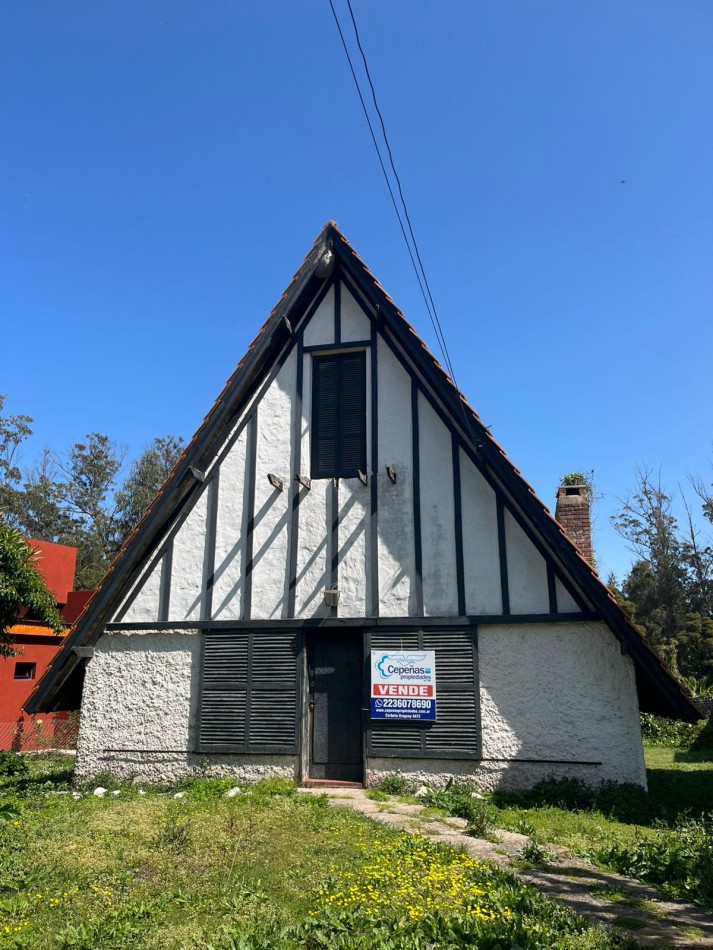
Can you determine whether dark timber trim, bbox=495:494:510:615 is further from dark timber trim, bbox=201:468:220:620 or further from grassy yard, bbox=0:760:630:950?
dark timber trim, bbox=201:468:220:620

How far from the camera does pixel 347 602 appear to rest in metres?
10.6

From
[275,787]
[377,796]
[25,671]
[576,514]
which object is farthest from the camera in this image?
[25,671]

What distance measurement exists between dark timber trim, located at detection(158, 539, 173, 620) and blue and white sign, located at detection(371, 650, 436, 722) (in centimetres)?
355

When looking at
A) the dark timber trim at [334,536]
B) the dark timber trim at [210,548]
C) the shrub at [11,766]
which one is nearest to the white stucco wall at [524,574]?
the dark timber trim at [334,536]

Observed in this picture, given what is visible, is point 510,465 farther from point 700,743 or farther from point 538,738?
point 700,743

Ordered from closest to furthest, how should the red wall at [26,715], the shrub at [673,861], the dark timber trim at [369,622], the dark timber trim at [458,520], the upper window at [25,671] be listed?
the shrub at [673,861] → the dark timber trim at [369,622] → the dark timber trim at [458,520] → the red wall at [26,715] → the upper window at [25,671]

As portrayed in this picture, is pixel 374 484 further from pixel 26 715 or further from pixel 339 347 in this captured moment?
pixel 26 715

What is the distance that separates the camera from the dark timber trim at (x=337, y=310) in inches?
461

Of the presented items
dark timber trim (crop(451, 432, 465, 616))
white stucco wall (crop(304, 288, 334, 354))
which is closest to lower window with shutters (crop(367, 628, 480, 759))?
dark timber trim (crop(451, 432, 465, 616))

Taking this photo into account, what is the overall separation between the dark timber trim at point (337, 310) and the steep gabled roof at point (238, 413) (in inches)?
8.2

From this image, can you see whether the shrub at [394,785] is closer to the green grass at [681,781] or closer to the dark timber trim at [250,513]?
the dark timber trim at [250,513]

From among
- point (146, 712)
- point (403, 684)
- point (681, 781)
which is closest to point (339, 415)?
point (403, 684)

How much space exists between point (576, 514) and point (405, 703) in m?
4.27

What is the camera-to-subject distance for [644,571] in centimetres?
4553
